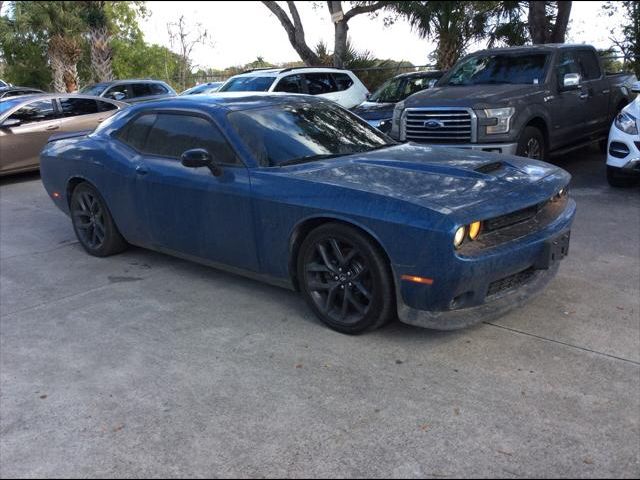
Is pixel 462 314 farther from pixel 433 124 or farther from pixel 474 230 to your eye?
pixel 433 124

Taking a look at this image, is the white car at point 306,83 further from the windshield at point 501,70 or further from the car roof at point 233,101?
the car roof at point 233,101

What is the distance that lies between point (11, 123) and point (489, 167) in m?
9.30

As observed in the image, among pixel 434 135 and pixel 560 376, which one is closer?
pixel 560 376

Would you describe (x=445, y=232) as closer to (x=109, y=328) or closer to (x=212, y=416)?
(x=212, y=416)

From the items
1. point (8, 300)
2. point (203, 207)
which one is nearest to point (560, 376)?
point (203, 207)

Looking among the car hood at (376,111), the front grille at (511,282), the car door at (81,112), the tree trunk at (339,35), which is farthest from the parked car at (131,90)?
the front grille at (511,282)

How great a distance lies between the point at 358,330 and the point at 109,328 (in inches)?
69.8

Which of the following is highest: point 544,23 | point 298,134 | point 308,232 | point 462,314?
point 544,23

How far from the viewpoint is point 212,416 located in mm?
3248

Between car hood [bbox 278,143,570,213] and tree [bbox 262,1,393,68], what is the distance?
14.8 meters

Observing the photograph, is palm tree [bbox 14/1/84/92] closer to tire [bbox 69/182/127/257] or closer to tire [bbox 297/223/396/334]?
tire [bbox 69/182/127/257]

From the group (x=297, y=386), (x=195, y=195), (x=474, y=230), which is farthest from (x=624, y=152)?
(x=297, y=386)

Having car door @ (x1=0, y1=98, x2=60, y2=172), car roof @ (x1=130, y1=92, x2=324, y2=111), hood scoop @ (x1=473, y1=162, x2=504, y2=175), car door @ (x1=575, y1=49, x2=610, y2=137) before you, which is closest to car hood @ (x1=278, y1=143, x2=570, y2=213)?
hood scoop @ (x1=473, y1=162, x2=504, y2=175)

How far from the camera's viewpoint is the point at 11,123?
35.7ft
